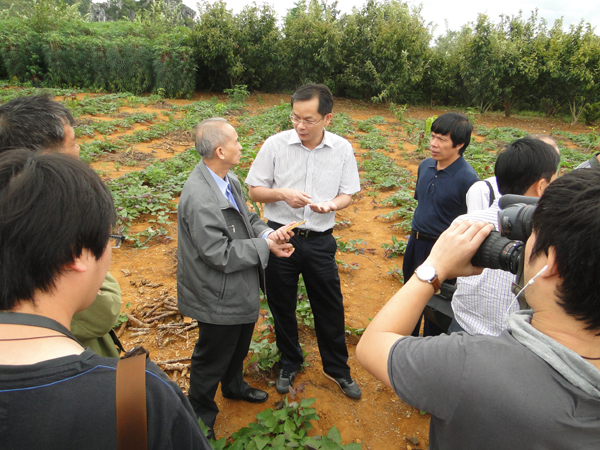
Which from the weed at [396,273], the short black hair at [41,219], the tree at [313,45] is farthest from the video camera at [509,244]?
the tree at [313,45]

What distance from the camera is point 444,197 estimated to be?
2617 mm

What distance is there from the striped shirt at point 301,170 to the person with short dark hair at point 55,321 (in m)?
1.65

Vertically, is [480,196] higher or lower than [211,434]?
higher

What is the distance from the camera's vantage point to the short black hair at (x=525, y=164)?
1658 mm

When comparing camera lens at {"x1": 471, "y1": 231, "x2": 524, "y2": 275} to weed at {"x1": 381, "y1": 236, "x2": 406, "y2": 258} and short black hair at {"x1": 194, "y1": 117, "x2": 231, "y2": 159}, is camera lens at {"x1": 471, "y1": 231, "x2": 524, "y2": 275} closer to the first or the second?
short black hair at {"x1": 194, "y1": 117, "x2": 231, "y2": 159}

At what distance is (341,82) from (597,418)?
18408 mm

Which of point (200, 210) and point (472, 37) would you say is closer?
point (200, 210)

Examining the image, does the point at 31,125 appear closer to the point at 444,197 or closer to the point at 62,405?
the point at 62,405

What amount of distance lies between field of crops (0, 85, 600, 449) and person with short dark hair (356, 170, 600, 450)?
1306mm

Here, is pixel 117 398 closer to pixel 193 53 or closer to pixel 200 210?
pixel 200 210

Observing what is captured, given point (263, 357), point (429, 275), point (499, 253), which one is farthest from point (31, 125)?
point (263, 357)

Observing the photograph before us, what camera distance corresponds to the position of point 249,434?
6.70 feet

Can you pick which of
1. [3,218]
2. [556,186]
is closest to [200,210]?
[3,218]

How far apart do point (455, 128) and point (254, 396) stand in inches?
89.4
